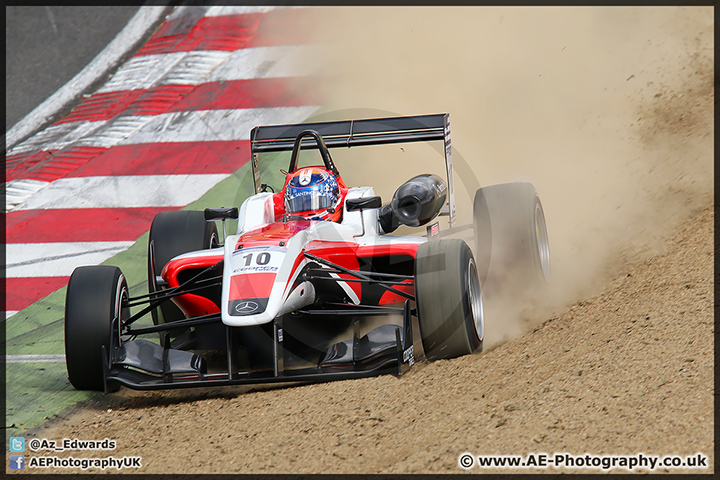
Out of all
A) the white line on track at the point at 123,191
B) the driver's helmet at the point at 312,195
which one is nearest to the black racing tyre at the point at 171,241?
the driver's helmet at the point at 312,195

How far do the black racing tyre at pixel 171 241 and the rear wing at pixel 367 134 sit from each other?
2.16ft

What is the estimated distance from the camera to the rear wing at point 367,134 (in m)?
6.54

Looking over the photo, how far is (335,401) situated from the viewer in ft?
15.7

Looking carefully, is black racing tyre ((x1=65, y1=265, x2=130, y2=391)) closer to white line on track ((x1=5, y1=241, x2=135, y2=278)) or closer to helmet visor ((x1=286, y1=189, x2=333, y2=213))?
helmet visor ((x1=286, y1=189, x2=333, y2=213))

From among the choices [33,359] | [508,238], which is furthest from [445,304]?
[33,359]

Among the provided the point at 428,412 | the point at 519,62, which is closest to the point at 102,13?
the point at 519,62

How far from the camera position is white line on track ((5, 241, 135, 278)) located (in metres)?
8.42

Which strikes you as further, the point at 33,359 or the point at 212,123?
the point at 212,123

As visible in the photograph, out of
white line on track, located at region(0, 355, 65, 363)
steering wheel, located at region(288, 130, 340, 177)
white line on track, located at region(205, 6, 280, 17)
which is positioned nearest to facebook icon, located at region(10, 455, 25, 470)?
white line on track, located at region(0, 355, 65, 363)

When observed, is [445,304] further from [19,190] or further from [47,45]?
[47,45]

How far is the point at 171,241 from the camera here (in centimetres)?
655

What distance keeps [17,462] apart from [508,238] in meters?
3.91

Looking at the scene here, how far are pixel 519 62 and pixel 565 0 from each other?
186 centimetres

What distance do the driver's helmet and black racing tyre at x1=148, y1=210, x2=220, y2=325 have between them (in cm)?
98
